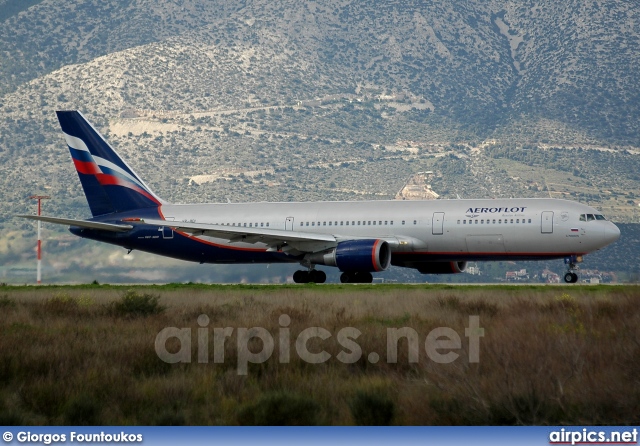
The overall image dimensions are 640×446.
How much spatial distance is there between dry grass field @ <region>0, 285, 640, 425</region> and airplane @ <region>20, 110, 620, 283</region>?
16439 mm

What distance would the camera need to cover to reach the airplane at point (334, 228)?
40.5 m

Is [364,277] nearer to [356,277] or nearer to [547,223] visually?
[356,277]

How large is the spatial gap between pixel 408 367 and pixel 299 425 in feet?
11.4

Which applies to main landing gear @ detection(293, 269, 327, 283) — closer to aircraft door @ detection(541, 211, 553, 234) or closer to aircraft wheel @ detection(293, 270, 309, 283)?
aircraft wheel @ detection(293, 270, 309, 283)

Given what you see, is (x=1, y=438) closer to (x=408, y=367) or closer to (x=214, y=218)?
(x=408, y=367)

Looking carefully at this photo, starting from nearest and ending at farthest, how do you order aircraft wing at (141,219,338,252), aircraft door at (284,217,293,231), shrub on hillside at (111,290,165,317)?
shrub on hillside at (111,290,165,317) → aircraft wing at (141,219,338,252) → aircraft door at (284,217,293,231)

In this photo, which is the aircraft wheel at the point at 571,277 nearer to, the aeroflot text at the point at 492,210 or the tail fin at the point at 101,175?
the aeroflot text at the point at 492,210

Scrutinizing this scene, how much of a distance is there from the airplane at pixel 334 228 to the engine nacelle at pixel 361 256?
0.13ft

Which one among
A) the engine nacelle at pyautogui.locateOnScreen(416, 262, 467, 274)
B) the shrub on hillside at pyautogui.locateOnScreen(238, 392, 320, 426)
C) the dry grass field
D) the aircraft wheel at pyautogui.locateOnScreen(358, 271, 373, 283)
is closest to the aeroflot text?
the engine nacelle at pyautogui.locateOnScreen(416, 262, 467, 274)

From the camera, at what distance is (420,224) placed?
41812 millimetres

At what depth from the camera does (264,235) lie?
4153 cm

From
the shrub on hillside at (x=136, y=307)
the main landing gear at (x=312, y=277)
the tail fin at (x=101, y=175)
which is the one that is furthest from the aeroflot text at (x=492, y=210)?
the shrub on hillside at (x=136, y=307)

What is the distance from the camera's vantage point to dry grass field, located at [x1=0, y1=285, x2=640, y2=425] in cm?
1430

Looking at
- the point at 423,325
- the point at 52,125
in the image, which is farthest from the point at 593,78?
the point at 423,325
